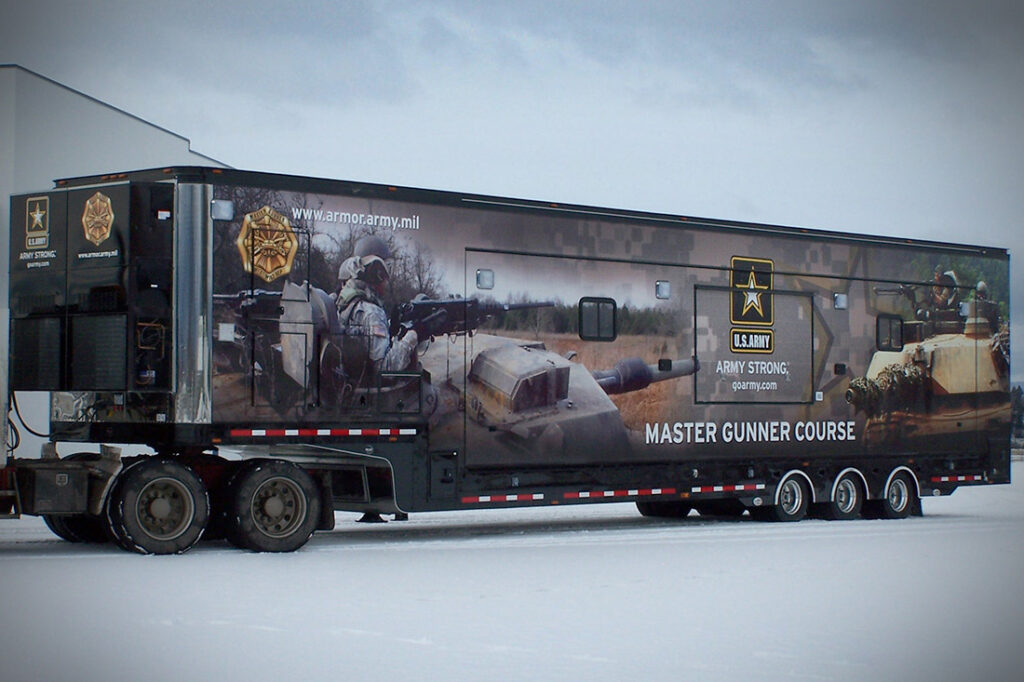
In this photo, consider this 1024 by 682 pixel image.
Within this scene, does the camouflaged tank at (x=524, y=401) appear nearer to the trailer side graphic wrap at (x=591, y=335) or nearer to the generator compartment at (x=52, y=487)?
the trailer side graphic wrap at (x=591, y=335)

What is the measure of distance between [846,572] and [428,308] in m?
5.50

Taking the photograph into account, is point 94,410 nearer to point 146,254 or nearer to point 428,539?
point 146,254

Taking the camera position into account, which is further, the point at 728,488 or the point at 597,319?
the point at 728,488

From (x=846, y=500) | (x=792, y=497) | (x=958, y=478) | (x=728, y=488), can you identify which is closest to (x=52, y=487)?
(x=728, y=488)

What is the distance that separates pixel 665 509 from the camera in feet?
67.7

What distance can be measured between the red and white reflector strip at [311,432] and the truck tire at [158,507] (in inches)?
26.7

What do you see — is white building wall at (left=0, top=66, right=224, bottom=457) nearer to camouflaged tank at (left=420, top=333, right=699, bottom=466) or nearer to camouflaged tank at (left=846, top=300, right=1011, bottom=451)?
camouflaged tank at (left=420, top=333, right=699, bottom=466)

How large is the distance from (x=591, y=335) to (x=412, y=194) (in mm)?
2932

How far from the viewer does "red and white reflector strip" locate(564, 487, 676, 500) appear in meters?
16.5

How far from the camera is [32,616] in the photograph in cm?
950

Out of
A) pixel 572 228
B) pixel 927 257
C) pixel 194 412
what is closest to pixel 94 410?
pixel 194 412

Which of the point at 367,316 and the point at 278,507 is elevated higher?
the point at 367,316

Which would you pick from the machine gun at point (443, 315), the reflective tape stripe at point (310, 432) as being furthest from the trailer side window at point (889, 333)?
the reflective tape stripe at point (310, 432)

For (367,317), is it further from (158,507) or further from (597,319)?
(597,319)
